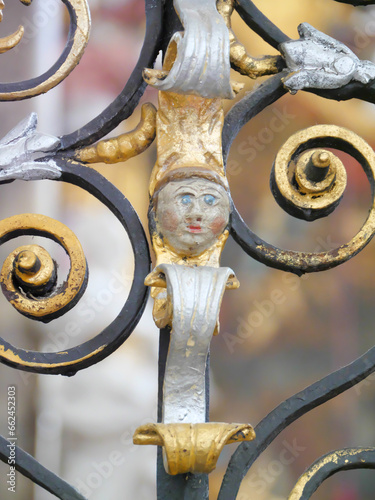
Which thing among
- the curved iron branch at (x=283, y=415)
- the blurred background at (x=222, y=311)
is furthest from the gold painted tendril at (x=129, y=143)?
the blurred background at (x=222, y=311)

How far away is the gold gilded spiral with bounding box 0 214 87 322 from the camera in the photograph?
88 centimetres

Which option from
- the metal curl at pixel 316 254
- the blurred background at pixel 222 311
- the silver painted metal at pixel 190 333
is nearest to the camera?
the silver painted metal at pixel 190 333

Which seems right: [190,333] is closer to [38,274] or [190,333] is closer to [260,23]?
[38,274]

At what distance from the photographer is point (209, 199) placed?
869mm

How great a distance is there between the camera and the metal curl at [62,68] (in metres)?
0.97

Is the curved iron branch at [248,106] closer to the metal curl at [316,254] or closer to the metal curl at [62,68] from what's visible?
the metal curl at [316,254]

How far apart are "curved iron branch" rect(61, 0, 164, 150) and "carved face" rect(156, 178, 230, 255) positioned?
0.12 m

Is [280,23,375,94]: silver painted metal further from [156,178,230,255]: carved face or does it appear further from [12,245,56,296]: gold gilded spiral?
[12,245,56,296]: gold gilded spiral

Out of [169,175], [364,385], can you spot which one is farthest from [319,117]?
[169,175]

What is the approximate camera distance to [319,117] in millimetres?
1729

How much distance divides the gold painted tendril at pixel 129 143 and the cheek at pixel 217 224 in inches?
5.3

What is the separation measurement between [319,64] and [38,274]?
1.32ft

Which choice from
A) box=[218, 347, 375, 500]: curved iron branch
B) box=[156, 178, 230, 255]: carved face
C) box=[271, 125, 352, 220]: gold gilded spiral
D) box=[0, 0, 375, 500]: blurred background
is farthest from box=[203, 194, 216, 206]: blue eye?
box=[0, 0, 375, 500]: blurred background

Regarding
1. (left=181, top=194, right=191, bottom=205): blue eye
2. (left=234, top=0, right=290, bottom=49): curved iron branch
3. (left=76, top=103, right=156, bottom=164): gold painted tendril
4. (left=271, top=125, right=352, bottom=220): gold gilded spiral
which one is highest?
(left=234, top=0, right=290, bottom=49): curved iron branch
